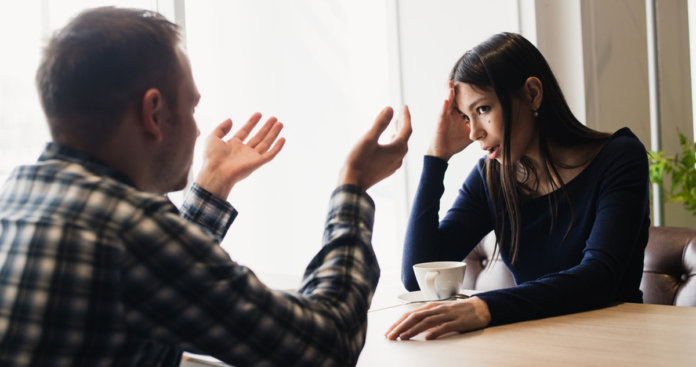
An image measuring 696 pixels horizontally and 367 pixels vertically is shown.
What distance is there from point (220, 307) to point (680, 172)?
2.92 metres

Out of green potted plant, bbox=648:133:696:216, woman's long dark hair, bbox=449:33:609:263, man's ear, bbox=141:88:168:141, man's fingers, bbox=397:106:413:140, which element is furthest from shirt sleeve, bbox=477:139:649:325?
green potted plant, bbox=648:133:696:216

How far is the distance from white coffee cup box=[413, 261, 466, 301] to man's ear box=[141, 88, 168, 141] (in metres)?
0.65

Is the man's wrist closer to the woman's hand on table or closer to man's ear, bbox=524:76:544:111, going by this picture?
the woman's hand on table

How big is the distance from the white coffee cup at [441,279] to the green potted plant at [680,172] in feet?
6.58

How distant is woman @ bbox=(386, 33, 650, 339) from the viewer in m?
1.40

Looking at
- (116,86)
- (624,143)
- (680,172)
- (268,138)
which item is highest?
(116,86)

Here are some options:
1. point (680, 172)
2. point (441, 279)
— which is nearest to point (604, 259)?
point (441, 279)

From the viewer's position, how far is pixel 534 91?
1574mm

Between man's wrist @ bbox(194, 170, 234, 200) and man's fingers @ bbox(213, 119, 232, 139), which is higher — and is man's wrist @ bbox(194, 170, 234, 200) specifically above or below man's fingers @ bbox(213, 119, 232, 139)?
below

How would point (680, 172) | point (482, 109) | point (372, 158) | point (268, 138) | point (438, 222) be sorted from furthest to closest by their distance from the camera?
point (680, 172), point (438, 222), point (482, 109), point (268, 138), point (372, 158)

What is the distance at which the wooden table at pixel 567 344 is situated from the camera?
897 mm

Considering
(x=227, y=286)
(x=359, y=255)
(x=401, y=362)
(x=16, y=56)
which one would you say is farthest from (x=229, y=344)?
(x=16, y=56)

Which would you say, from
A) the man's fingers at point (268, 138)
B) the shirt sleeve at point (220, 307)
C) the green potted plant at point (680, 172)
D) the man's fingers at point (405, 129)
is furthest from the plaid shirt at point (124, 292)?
the green potted plant at point (680, 172)

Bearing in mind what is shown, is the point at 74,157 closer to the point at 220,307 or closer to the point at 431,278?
the point at 220,307
